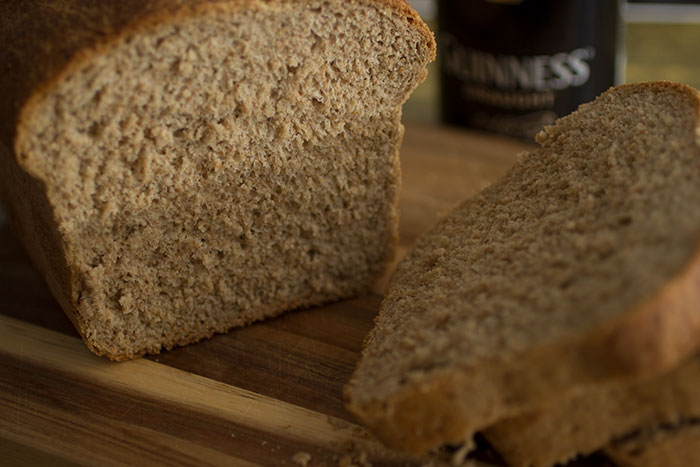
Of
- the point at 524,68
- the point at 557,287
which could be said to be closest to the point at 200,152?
the point at 557,287

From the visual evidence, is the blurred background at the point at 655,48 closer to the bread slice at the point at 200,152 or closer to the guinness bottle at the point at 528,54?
the guinness bottle at the point at 528,54

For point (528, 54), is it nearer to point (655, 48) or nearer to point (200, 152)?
point (655, 48)

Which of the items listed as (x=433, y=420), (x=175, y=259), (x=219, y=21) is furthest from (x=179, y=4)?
(x=433, y=420)

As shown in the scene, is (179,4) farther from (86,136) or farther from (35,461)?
(35,461)

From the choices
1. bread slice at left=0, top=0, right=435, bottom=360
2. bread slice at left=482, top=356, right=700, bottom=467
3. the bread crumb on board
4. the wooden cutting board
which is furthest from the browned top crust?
bread slice at left=482, top=356, right=700, bottom=467

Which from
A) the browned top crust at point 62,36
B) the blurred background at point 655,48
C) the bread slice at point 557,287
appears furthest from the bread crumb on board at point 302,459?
the blurred background at point 655,48

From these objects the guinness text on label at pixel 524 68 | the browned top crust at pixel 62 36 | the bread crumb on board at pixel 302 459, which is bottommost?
the bread crumb on board at pixel 302 459
